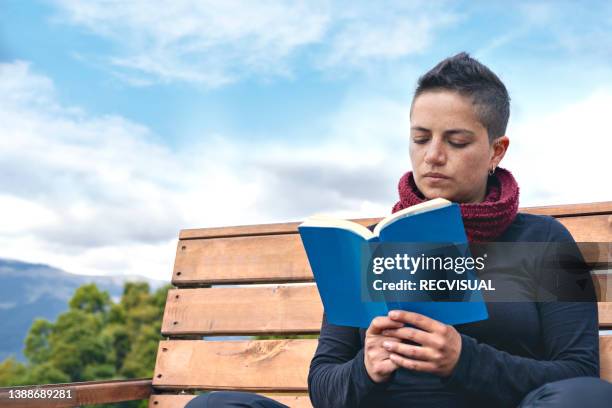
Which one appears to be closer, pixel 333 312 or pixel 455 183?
pixel 333 312

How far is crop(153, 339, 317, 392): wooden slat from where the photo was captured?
2535 millimetres

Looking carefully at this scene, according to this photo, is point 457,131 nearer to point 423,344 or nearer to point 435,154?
point 435,154

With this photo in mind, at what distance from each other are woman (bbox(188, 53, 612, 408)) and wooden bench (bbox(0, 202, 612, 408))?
70cm

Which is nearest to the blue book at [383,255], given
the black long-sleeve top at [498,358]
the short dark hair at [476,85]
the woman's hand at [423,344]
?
the woman's hand at [423,344]

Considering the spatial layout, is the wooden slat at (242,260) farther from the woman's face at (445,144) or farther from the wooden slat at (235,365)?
the woman's face at (445,144)

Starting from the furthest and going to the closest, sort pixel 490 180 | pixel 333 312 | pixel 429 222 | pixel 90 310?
pixel 90 310 < pixel 490 180 < pixel 333 312 < pixel 429 222

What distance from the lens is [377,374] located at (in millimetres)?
1438

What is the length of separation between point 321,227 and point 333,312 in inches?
7.6

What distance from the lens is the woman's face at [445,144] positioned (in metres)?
1.69

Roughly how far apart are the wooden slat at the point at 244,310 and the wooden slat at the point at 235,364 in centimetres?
5

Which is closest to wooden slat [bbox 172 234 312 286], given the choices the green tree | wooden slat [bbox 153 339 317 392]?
wooden slat [bbox 153 339 317 392]

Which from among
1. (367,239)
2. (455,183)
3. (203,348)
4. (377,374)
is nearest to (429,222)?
(367,239)

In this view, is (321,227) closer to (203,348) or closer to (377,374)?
(377,374)

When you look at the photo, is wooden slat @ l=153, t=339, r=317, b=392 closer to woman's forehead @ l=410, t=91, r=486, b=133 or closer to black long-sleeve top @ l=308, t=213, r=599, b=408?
black long-sleeve top @ l=308, t=213, r=599, b=408
